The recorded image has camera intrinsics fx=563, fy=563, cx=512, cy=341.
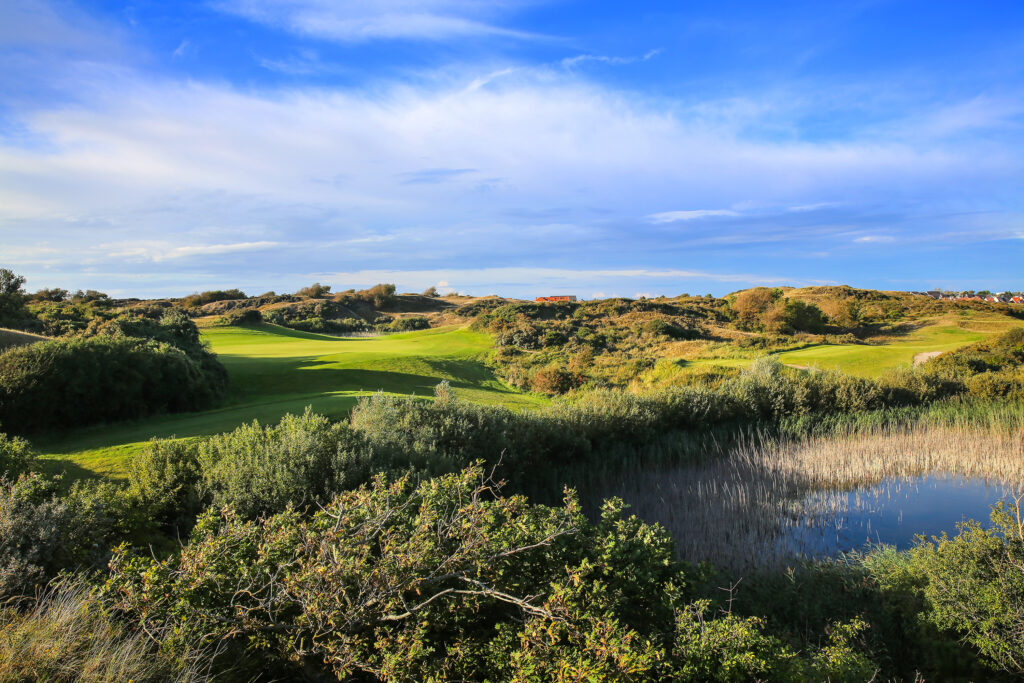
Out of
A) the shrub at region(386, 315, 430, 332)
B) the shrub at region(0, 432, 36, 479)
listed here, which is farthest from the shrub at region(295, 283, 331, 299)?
the shrub at region(0, 432, 36, 479)

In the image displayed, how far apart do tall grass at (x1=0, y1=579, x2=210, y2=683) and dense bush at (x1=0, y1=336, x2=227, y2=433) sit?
Answer: 23.0 feet

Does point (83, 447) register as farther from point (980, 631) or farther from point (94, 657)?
point (980, 631)

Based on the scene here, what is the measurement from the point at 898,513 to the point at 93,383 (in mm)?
12809

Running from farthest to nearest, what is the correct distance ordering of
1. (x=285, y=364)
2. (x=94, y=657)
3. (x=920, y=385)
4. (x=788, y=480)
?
(x=285, y=364)
(x=920, y=385)
(x=788, y=480)
(x=94, y=657)

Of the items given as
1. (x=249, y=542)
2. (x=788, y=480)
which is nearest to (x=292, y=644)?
(x=249, y=542)

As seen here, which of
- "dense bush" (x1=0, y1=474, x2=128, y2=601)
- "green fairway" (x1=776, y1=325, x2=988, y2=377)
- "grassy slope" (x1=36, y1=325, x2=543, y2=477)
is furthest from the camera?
"green fairway" (x1=776, y1=325, x2=988, y2=377)

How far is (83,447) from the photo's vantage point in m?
8.32

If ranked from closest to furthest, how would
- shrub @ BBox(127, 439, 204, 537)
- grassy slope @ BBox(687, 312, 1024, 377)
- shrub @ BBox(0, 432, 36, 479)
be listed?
1. shrub @ BBox(127, 439, 204, 537)
2. shrub @ BBox(0, 432, 36, 479)
3. grassy slope @ BBox(687, 312, 1024, 377)

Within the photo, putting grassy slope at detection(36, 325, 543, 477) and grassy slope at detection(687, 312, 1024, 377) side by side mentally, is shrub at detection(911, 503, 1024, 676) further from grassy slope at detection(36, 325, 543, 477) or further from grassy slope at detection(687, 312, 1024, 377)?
grassy slope at detection(687, 312, 1024, 377)

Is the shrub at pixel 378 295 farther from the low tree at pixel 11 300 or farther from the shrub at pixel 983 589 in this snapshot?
the shrub at pixel 983 589

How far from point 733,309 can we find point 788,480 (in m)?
36.9

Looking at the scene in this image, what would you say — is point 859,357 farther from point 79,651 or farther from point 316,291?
point 316,291

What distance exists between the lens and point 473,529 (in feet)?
11.8

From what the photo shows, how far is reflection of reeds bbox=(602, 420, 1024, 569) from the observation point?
22.1 feet
